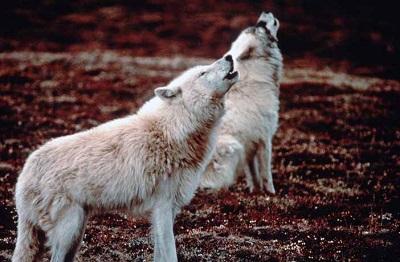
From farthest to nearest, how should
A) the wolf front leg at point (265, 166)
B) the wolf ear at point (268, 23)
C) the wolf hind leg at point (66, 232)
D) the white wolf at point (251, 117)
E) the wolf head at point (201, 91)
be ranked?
the wolf ear at point (268, 23) → the wolf front leg at point (265, 166) → the white wolf at point (251, 117) → the wolf head at point (201, 91) → the wolf hind leg at point (66, 232)

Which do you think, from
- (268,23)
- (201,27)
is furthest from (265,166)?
(201,27)

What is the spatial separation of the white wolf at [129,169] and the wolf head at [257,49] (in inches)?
184

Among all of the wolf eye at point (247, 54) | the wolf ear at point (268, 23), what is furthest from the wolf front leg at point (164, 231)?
the wolf ear at point (268, 23)

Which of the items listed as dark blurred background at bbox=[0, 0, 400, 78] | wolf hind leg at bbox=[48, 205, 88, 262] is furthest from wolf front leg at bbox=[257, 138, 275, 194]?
dark blurred background at bbox=[0, 0, 400, 78]

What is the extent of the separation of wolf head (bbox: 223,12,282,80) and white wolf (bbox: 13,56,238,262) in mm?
4677

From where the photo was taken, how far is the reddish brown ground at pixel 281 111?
26.8 ft

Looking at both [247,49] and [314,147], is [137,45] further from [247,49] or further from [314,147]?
[247,49]

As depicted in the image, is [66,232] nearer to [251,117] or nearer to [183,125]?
[183,125]

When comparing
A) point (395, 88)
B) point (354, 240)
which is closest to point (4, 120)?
point (354, 240)

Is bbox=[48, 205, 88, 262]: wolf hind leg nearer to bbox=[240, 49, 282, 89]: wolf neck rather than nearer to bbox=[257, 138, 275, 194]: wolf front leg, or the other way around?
bbox=[257, 138, 275, 194]: wolf front leg

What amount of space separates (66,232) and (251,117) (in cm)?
616

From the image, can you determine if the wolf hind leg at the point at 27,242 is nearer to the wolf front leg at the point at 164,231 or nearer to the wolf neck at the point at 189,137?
the wolf front leg at the point at 164,231

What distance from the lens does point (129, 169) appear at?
623 cm

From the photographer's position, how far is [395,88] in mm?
24672
